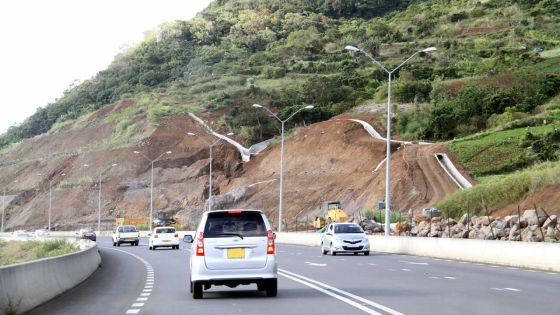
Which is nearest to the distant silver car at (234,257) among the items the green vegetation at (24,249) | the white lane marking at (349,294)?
the white lane marking at (349,294)

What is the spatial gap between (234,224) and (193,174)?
97001 millimetres

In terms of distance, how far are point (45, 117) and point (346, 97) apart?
76469mm

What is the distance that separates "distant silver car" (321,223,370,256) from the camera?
4200 centimetres

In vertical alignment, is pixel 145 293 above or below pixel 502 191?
below

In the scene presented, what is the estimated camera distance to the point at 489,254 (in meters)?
34.5

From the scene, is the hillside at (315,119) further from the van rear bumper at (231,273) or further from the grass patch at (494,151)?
the van rear bumper at (231,273)

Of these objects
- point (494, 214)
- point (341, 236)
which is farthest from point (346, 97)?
point (341, 236)

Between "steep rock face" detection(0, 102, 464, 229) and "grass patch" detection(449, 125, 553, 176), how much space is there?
2.48 m

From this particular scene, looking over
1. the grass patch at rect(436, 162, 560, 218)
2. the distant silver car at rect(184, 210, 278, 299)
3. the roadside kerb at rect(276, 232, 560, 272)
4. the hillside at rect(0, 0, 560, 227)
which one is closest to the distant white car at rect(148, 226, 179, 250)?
the roadside kerb at rect(276, 232, 560, 272)

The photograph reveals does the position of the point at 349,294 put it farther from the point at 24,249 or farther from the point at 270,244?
the point at 24,249

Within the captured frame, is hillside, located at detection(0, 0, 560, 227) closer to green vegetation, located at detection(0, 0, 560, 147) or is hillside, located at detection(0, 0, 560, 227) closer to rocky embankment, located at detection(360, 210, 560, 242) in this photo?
green vegetation, located at detection(0, 0, 560, 147)

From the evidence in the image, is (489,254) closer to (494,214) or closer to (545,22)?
(494,214)

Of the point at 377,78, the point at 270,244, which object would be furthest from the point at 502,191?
the point at 377,78

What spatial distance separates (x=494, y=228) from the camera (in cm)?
5194
